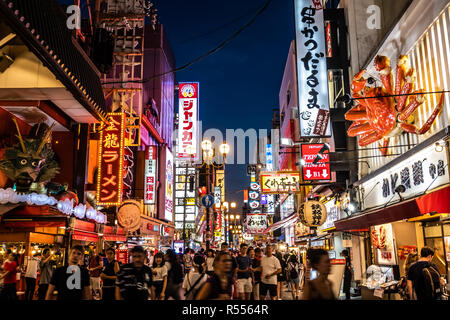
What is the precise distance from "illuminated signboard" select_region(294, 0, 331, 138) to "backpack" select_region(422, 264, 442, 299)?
11029 millimetres

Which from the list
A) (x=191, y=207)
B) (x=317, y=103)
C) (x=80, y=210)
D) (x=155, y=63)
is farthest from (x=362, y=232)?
(x=191, y=207)

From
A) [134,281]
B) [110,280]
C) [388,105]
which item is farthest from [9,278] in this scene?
[388,105]

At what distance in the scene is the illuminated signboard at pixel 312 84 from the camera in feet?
60.5

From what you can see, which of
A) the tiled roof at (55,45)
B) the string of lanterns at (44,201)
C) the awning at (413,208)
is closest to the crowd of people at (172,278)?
the awning at (413,208)

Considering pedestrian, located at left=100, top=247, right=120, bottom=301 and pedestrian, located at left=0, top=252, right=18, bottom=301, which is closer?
pedestrian, located at left=100, top=247, right=120, bottom=301

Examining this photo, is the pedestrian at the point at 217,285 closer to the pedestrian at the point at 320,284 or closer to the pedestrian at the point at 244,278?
the pedestrian at the point at 320,284

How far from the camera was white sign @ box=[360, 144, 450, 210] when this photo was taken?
36.0 ft

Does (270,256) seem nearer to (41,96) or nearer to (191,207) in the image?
(41,96)

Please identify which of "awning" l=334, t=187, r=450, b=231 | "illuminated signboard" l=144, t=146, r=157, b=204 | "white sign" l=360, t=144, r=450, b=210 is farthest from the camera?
"illuminated signboard" l=144, t=146, r=157, b=204

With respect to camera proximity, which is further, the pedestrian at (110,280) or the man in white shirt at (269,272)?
the man in white shirt at (269,272)

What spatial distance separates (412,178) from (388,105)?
263cm

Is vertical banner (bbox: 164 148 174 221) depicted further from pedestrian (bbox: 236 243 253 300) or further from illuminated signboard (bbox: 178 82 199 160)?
pedestrian (bbox: 236 243 253 300)

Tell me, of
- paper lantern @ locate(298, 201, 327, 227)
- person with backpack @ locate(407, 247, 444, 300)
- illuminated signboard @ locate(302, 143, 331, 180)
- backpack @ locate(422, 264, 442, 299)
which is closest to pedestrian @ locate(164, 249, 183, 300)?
person with backpack @ locate(407, 247, 444, 300)

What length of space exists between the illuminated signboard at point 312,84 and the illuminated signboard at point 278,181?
537cm
